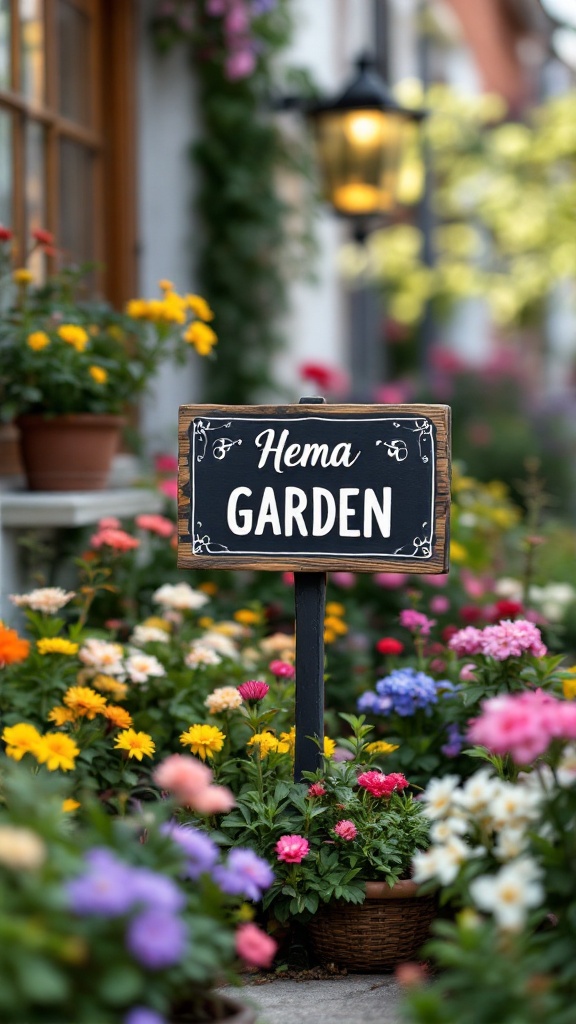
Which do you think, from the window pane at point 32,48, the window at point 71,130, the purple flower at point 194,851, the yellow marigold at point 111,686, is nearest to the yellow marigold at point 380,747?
the yellow marigold at point 111,686

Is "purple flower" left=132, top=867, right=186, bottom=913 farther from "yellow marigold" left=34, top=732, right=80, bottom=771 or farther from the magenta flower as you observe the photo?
the magenta flower

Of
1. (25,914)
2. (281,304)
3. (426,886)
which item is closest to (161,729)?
(426,886)

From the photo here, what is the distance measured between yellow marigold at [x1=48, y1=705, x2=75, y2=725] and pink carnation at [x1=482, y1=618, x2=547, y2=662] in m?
0.81

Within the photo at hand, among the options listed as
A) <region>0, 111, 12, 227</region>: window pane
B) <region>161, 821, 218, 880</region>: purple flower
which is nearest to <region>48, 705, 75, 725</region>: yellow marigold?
<region>161, 821, 218, 880</region>: purple flower

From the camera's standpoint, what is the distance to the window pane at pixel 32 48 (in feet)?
11.6

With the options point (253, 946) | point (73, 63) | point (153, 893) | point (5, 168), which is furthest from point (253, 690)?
point (73, 63)

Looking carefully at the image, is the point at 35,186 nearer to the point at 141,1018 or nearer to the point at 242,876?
the point at 242,876

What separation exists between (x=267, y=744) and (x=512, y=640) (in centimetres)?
49

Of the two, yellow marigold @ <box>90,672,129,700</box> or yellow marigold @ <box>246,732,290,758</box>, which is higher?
yellow marigold @ <box>90,672,129,700</box>

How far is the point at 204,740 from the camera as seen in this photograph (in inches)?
82.4

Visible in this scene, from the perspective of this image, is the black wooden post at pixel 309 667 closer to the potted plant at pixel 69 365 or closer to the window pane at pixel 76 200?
the potted plant at pixel 69 365

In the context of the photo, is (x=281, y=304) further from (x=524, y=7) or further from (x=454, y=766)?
(x=524, y=7)

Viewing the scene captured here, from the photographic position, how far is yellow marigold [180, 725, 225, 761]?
2.09m

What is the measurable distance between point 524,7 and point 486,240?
3471 millimetres
